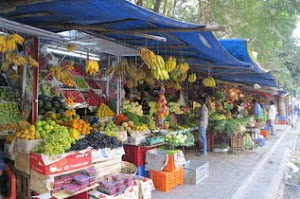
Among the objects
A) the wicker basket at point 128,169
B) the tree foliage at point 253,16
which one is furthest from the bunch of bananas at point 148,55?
the tree foliage at point 253,16

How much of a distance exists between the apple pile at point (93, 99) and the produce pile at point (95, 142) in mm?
1631

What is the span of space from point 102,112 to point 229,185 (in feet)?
10.3

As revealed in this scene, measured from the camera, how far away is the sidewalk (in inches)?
204

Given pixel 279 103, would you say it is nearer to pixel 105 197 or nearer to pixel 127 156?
pixel 127 156

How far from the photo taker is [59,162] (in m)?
3.74

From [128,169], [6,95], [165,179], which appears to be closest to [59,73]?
[6,95]

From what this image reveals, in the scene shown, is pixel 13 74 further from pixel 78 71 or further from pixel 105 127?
pixel 105 127

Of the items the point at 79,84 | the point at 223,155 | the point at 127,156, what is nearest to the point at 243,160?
the point at 223,155

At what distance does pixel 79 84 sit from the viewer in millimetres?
6184

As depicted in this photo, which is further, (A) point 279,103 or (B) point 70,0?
(A) point 279,103

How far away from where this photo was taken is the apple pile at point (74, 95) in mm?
5738

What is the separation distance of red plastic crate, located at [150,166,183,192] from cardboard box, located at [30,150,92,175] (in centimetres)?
178

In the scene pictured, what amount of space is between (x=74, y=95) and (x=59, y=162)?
237 cm

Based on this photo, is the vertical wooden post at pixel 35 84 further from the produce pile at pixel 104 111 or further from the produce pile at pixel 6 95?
the produce pile at pixel 104 111
